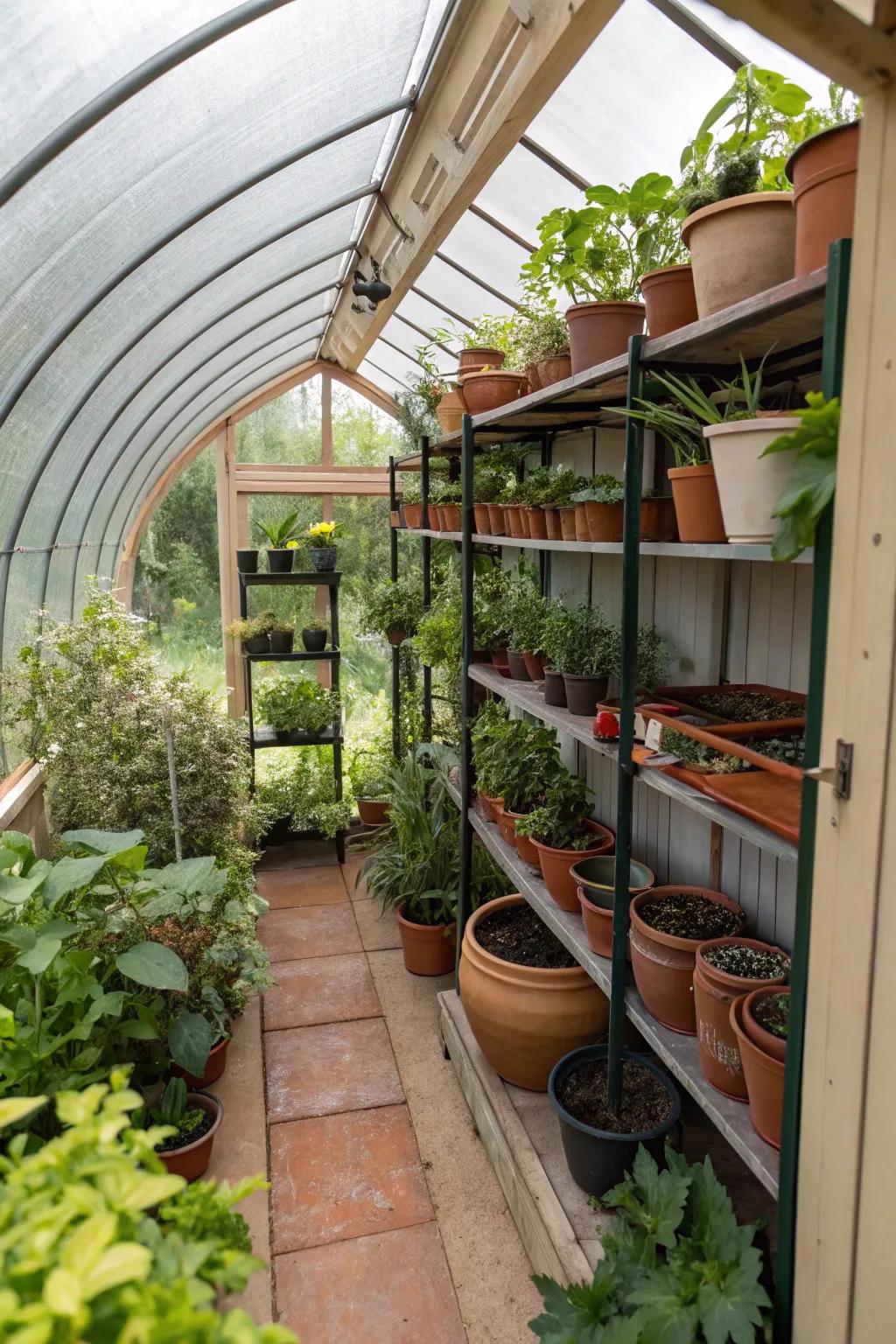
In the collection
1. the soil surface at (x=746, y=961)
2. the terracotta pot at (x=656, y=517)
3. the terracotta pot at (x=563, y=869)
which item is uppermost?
the terracotta pot at (x=656, y=517)

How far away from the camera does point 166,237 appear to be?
2738mm

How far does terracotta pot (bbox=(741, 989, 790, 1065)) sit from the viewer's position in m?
1.56

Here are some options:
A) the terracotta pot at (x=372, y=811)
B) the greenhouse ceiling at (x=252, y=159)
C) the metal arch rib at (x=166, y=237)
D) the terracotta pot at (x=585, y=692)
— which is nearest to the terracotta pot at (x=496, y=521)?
the terracotta pot at (x=585, y=692)

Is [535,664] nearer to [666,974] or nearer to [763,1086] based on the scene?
[666,974]

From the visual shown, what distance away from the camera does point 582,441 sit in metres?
3.38

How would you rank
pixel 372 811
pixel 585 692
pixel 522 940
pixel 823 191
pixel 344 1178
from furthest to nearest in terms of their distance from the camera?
1. pixel 372 811
2. pixel 522 940
3. pixel 344 1178
4. pixel 585 692
5. pixel 823 191

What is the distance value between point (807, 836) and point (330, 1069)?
2.46 metres

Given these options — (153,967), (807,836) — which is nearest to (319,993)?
(153,967)

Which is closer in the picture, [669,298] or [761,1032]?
[761,1032]

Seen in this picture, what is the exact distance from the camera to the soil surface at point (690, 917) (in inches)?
82.4

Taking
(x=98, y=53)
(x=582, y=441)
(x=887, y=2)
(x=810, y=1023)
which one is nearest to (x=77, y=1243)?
(x=810, y=1023)

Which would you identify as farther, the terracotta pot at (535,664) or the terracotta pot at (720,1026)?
the terracotta pot at (535,664)

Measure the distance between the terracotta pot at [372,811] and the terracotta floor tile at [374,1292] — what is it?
301cm

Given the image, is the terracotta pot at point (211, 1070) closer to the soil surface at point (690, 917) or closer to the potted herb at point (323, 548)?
the soil surface at point (690, 917)
